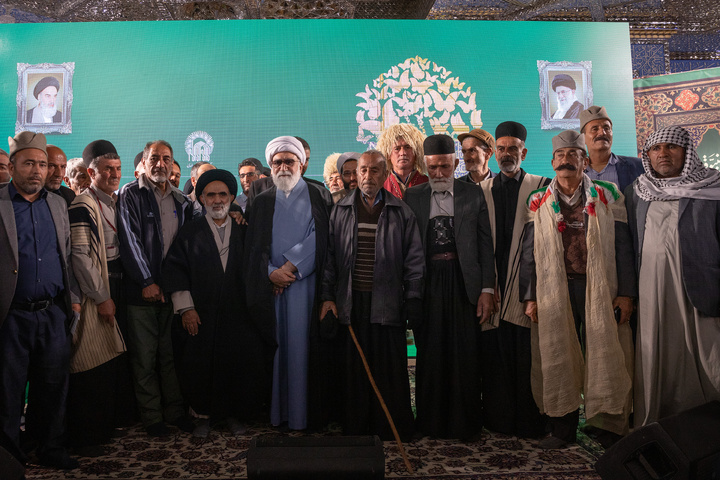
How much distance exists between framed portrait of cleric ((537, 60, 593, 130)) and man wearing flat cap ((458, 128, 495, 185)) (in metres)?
2.63

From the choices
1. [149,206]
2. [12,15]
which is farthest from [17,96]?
[149,206]

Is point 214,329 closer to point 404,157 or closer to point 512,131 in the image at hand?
point 404,157

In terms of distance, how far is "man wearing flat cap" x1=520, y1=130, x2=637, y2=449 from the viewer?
2736 mm

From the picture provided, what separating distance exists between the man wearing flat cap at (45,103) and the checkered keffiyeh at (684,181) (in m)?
5.72

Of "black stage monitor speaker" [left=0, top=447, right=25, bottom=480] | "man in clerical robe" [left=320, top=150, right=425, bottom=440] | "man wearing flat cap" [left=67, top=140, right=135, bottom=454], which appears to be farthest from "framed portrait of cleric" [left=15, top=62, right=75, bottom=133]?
"black stage monitor speaker" [left=0, top=447, right=25, bottom=480]

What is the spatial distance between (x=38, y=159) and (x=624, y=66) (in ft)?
19.3

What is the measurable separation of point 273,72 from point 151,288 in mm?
3400

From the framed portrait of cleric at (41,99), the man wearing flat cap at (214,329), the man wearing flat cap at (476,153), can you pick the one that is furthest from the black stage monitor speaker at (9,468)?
the framed portrait of cleric at (41,99)

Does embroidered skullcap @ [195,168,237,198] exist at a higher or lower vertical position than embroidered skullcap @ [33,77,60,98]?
lower

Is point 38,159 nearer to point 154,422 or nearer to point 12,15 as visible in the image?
point 154,422

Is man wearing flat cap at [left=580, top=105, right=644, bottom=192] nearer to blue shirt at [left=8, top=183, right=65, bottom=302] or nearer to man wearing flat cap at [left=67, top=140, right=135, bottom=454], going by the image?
man wearing flat cap at [left=67, top=140, right=135, bottom=454]

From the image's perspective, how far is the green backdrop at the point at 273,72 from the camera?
5.65m

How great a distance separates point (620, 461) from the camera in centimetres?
203

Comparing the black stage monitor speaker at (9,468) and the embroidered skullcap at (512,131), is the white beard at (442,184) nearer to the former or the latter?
the embroidered skullcap at (512,131)
